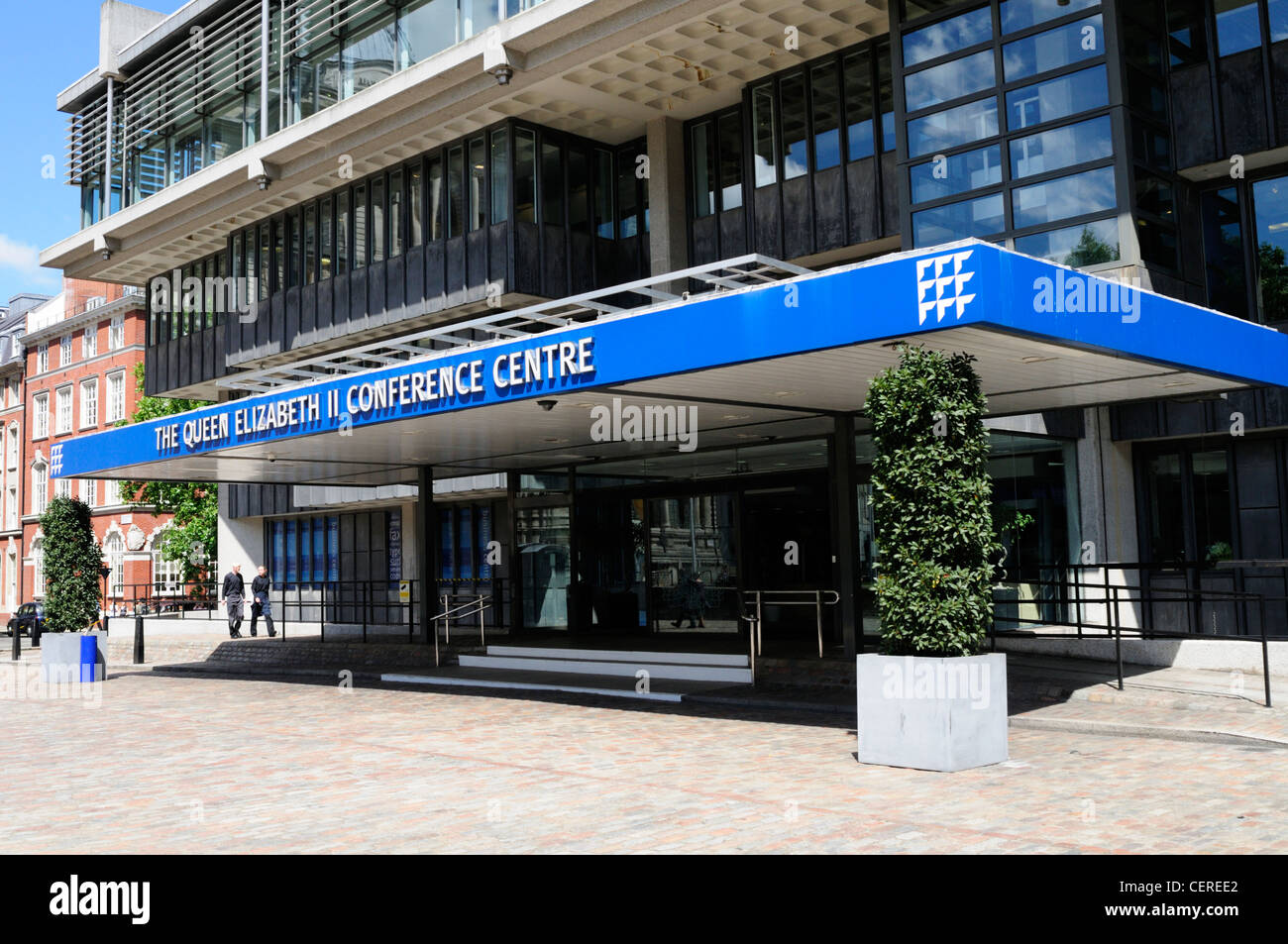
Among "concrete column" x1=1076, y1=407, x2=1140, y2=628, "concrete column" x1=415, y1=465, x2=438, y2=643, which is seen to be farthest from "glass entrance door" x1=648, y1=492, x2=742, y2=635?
"concrete column" x1=1076, y1=407, x2=1140, y2=628

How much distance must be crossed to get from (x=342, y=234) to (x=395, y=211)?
6.68 feet

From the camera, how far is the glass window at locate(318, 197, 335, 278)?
91.1 ft

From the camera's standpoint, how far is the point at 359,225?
88.9 feet

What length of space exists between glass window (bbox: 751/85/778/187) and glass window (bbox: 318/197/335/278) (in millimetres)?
11341

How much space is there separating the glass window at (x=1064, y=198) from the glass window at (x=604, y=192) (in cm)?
969

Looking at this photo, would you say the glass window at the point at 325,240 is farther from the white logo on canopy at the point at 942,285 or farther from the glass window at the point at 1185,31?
the white logo on canopy at the point at 942,285

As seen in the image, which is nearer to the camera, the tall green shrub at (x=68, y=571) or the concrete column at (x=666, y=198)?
the tall green shrub at (x=68, y=571)

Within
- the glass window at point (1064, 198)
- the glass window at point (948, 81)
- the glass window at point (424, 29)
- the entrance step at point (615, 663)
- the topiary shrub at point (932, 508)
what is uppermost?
the glass window at point (424, 29)

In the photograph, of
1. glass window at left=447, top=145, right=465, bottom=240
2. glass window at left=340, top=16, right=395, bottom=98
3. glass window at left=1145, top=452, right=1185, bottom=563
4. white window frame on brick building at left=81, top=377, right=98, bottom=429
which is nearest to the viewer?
glass window at left=1145, top=452, right=1185, bottom=563

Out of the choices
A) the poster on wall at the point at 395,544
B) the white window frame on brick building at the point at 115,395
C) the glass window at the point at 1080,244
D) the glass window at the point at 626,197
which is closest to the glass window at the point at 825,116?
the glass window at the point at 1080,244

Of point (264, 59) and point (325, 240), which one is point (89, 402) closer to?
point (325, 240)

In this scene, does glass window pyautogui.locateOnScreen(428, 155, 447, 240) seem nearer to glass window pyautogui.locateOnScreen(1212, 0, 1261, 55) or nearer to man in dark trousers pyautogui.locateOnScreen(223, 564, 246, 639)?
man in dark trousers pyautogui.locateOnScreen(223, 564, 246, 639)

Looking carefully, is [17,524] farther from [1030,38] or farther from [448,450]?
[1030,38]

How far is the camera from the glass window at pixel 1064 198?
52.9 ft
